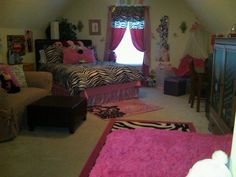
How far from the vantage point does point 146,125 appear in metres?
3.79

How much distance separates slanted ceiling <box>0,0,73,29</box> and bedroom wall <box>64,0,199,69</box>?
370 mm

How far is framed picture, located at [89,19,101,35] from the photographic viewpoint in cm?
673

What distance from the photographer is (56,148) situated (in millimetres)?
3021

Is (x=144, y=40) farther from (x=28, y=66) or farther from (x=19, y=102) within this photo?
(x=19, y=102)

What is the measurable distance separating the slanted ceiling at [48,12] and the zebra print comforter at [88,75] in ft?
3.48

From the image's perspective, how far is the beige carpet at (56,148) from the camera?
8.31ft

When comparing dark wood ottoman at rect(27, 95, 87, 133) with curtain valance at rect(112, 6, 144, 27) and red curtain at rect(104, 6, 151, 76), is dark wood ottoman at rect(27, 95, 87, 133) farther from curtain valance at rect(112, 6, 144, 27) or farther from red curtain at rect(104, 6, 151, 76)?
curtain valance at rect(112, 6, 144, 27)

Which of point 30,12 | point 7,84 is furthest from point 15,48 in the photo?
point 7,84

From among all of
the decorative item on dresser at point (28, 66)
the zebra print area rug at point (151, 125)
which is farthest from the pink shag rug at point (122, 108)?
the decorative item on dresser at point (28, 66)

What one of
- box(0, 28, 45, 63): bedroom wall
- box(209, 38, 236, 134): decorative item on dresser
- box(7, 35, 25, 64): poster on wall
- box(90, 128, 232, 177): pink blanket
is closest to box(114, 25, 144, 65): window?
box(0, 28, 45, 63): bedroom wall

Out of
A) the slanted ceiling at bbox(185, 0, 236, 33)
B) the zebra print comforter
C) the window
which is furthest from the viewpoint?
the window

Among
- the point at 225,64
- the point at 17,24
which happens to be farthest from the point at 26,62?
the point at 225,64

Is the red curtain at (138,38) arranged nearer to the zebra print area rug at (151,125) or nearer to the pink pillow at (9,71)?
the zebra print area rug at (151,125)


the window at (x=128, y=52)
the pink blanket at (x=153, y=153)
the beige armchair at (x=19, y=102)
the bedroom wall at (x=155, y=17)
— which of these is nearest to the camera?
the pink blanket at (x=153, y=153)
